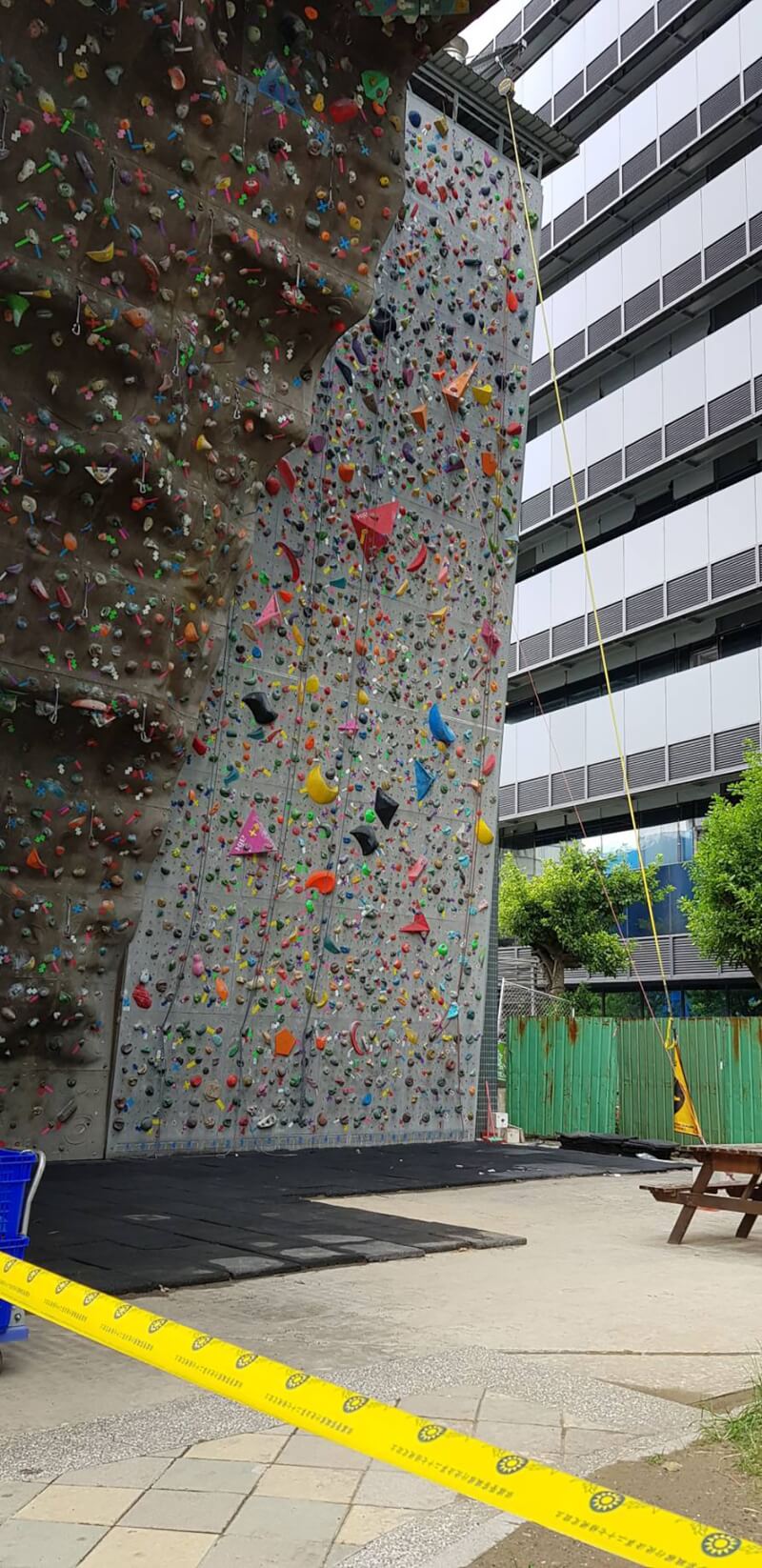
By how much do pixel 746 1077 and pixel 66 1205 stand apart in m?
9.57

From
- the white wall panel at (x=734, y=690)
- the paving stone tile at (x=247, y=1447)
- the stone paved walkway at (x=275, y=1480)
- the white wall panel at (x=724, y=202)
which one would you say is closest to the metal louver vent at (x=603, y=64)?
the white wall panel at (x=724, y=202)

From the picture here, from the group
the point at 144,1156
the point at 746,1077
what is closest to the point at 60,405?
the point at 144,1156

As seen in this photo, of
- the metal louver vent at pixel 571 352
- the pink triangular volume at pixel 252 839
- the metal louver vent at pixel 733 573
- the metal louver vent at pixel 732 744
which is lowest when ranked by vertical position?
the pink triangular volume at pixel 252 839

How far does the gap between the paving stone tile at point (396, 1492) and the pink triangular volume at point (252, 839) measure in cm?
838

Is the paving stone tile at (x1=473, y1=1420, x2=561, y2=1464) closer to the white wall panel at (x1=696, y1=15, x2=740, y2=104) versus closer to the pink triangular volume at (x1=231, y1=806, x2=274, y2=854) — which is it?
the pink triangular volume at (x1=231, y1=806, x2=274, y2=854)

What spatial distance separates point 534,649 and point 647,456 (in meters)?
5.61

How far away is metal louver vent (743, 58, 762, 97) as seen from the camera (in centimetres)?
2597

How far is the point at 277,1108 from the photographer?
11781 millimetres

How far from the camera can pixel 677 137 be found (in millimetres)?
28312

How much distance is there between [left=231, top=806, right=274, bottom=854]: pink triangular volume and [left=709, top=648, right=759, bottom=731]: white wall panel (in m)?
15.7

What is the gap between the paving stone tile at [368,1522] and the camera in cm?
284

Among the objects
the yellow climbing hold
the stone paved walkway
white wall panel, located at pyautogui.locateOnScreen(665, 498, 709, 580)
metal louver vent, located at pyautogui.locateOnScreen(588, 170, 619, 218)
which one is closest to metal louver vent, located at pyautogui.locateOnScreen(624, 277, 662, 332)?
metal louver vent, located at pyautogui.locateOnScreen(588, 170, 619, 218)

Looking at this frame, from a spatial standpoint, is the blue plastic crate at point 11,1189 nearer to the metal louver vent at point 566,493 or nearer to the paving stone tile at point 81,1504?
the paving stone tile at point 81,1504

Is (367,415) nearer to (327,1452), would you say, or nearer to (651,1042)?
(651,1042)
